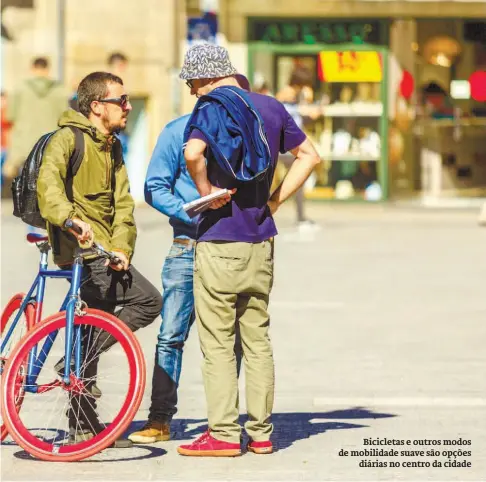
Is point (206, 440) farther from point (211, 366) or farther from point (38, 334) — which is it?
point (38, 334)

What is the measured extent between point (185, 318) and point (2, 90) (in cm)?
1466

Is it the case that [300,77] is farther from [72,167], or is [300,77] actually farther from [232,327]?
[232,327]

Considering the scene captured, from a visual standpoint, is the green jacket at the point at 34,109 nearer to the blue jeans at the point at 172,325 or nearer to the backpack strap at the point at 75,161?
the blue jeans at the point at 172,325

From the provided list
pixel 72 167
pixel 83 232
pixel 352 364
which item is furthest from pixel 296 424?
pixel 352 364

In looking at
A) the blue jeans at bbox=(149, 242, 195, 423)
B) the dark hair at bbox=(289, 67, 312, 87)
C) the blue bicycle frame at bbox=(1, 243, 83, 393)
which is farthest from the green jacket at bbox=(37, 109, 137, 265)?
the dark hair at bbox=(289, 67, 312, 87)

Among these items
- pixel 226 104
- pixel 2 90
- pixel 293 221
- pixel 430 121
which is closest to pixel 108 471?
pixel 226 104

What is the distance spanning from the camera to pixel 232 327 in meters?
7.27

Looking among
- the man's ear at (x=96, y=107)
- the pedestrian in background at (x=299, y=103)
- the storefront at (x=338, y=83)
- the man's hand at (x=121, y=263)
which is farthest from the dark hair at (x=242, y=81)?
the storefront at (x=338, y=83)

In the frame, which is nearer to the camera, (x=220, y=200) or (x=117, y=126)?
(x=220, y=200)

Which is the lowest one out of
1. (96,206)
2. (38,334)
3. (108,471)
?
(108,471)

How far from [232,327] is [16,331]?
1.03 metres

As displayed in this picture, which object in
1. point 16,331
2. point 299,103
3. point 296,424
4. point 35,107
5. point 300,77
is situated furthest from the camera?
point 300,77

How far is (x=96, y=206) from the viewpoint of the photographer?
293 inches

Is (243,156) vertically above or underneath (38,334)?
above
